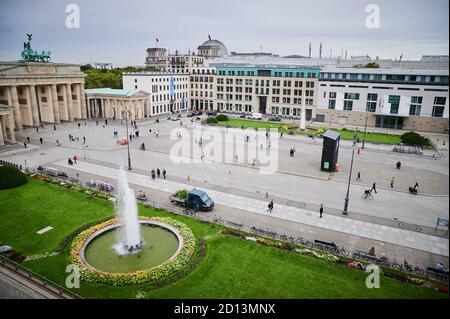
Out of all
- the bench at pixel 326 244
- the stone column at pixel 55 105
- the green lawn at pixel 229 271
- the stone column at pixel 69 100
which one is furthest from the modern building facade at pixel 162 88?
the bench at pixel 326 244

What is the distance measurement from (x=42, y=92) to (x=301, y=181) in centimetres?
6861

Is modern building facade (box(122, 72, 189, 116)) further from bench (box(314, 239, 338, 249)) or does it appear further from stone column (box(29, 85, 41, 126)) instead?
bench (box(314, 239, 338, 249))

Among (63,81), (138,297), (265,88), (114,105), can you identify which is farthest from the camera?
(265,88)

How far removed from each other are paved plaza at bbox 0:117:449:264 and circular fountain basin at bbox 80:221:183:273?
290 inches

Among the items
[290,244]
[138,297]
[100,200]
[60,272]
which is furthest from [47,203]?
[290,244]

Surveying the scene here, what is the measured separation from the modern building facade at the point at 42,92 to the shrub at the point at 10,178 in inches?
1442

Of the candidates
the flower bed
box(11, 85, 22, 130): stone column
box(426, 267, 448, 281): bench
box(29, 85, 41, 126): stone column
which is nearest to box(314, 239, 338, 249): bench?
box(426, 267, 448, 281): bench

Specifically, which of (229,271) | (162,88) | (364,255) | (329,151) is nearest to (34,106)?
(162,88)

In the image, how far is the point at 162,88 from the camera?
97938 millimetres

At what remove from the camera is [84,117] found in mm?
86812

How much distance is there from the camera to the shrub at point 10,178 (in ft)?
121

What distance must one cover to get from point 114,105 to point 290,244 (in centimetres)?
7266

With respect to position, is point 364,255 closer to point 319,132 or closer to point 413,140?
point 413,140
